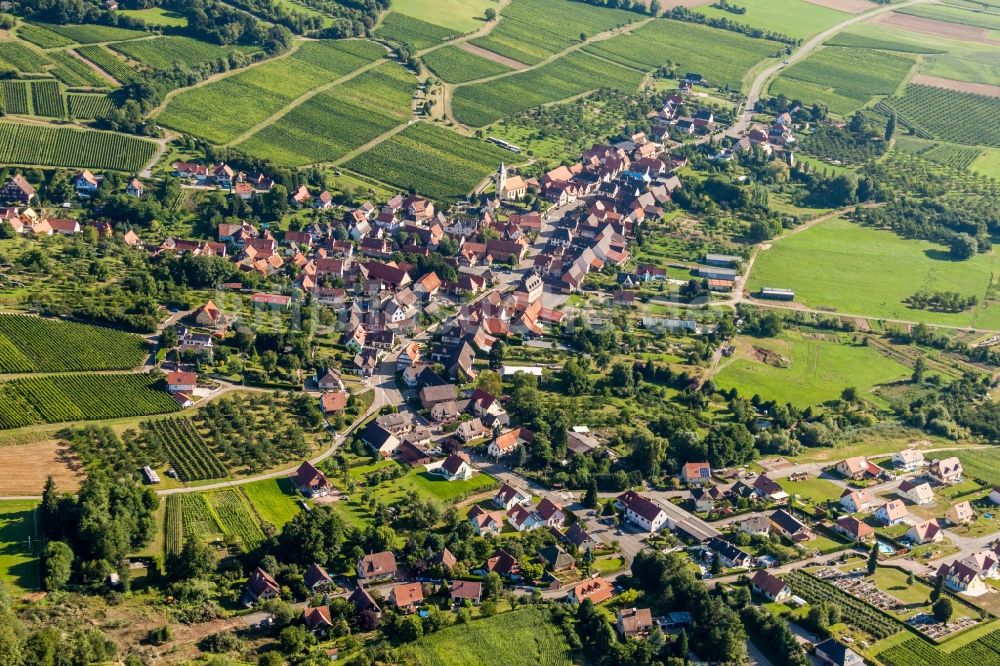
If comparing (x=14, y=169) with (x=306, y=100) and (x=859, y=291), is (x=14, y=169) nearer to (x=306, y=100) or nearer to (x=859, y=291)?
(x=306, y=100)

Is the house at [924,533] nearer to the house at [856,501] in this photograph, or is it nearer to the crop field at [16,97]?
the house at [856,501]

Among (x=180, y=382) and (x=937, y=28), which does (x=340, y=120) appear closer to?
(x=180, y=382)

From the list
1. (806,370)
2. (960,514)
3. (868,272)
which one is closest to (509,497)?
(960,514)

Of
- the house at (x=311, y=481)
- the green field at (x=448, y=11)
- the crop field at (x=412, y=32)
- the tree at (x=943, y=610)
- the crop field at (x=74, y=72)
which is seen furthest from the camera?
the green field at (x=448, y=11)

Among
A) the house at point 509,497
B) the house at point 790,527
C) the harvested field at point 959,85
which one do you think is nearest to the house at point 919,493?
the house at point 790,527

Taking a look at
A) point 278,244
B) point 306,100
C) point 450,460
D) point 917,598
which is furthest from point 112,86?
point 917,598
